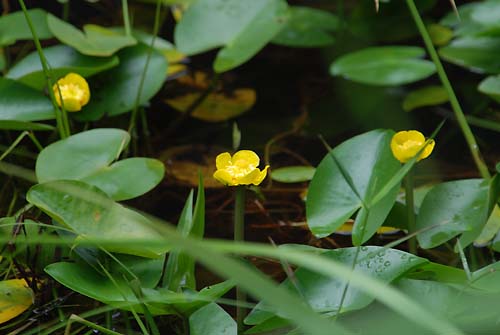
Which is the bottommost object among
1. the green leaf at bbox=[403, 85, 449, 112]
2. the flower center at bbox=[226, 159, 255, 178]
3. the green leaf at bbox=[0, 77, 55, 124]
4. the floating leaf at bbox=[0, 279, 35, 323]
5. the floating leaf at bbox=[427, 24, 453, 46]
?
the green leaf at bbox=[403, 85, 449, 112]

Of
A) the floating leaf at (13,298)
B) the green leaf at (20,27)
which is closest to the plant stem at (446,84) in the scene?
the floating leaf at (13,298)

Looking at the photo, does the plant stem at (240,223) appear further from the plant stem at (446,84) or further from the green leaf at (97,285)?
the plant stem at (446,84)

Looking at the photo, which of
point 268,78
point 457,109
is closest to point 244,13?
point 268,78

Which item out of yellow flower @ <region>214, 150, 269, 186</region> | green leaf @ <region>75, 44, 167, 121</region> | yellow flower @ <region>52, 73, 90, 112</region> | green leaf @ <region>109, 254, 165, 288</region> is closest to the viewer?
yellow flower @ <region>214, 150, 269, 186</region>

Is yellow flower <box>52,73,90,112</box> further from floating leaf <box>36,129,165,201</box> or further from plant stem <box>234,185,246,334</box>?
plant stem <box>234,185,246,334</box>

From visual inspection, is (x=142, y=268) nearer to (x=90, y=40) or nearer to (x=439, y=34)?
(x=90, y=40)

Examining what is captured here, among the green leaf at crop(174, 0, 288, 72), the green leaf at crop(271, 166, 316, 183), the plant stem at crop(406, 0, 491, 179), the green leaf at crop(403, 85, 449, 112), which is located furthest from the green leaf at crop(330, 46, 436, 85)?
the plant stem at crop(406, 0, 491, 179)

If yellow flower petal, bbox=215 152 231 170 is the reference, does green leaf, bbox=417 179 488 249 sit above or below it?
below
